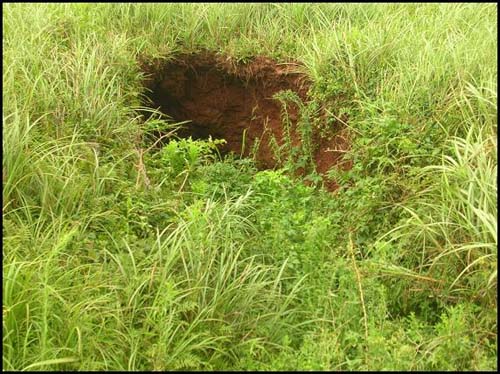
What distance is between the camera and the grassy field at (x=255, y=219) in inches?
116

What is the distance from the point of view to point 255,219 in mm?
4008

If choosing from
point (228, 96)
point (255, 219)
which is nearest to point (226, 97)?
point (228, 96)

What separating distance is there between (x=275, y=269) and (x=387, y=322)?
59cm

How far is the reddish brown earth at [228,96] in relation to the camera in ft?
17.2

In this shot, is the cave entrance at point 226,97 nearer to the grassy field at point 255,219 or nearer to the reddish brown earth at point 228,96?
the reddish brown earth at point 228,96

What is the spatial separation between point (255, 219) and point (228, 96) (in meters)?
1.80

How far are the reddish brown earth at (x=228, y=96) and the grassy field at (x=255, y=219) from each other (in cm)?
23

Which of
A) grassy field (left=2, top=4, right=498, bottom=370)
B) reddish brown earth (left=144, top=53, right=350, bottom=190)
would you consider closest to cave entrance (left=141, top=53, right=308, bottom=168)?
reddish brown earth (left=144, top=53, right=350, bottom=190)

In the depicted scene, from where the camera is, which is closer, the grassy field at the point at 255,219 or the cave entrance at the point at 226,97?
the grassy field at the point at 255,219

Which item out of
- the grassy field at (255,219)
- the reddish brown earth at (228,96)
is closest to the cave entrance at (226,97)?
the reddish brown earth at (228,96)

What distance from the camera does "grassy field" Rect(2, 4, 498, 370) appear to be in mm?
2939

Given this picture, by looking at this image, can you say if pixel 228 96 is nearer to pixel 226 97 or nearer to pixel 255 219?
pixel 226 97

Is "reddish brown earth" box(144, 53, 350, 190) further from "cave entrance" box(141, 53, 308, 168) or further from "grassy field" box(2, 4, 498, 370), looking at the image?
"grassy field" box(2, 4, 498, 370)

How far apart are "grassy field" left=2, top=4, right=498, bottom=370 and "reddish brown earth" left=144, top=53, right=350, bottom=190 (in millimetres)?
226
